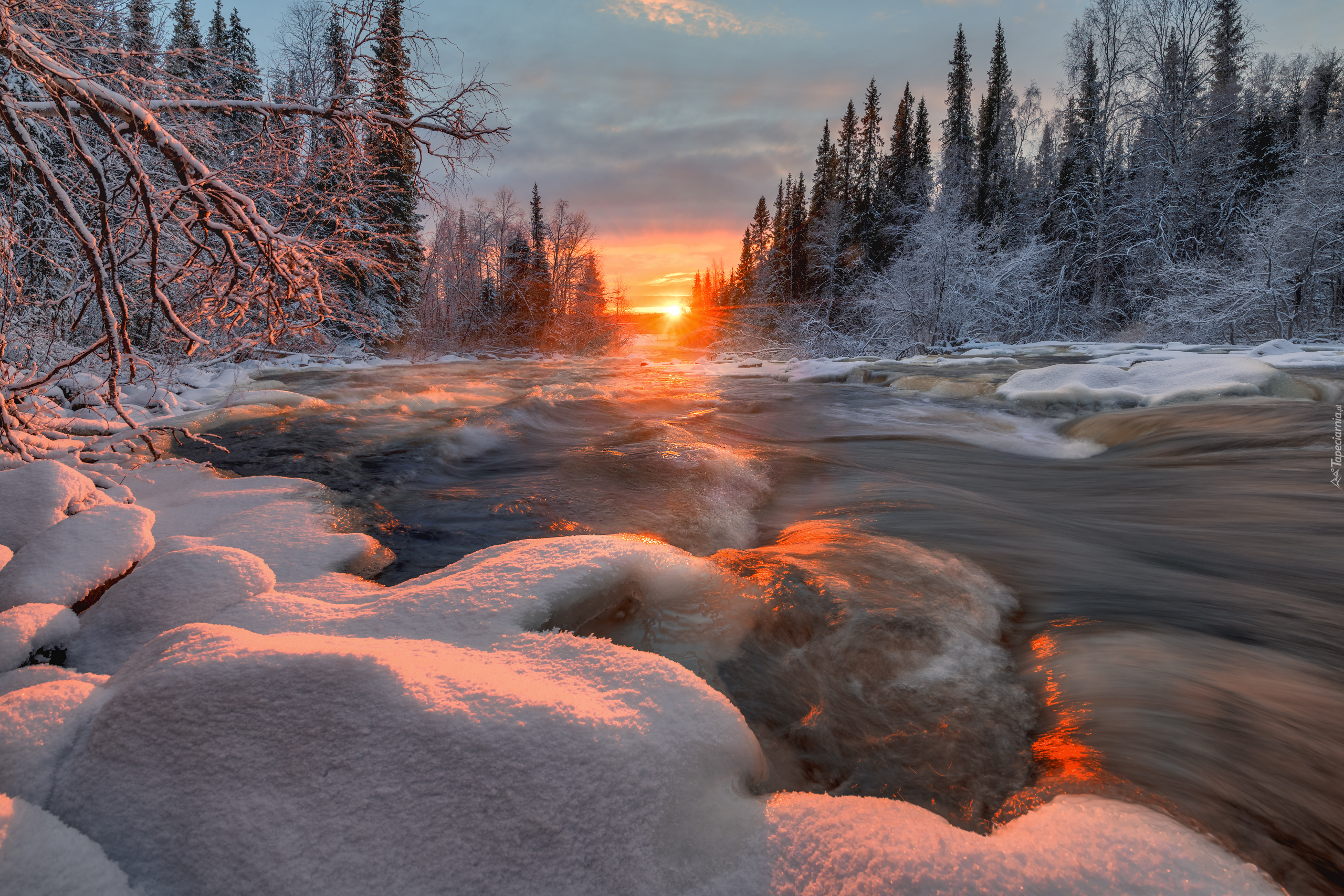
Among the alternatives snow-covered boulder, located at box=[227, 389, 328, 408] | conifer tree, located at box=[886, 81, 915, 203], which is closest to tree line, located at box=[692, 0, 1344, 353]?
conifer tree, located at box=[886, 81, 915, 203]

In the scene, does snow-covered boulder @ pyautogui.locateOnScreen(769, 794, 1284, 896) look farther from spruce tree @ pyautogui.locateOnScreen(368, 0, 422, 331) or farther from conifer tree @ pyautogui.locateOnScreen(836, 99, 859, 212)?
conifer tree @ pyautogui.locateOnScreen(836, 99, 859, 212)

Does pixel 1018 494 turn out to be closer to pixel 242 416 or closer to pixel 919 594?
pixel 919 594

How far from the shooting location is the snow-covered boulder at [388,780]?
104 centimetres

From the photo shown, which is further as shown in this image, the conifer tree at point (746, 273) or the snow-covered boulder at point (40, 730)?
the conifer tree at point (746, 273)

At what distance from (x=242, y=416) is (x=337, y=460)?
2.22 metres

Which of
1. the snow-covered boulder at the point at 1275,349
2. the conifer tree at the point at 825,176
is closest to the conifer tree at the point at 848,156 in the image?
the conifer tree at the point at 825,176

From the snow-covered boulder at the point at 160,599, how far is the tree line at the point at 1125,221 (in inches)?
759

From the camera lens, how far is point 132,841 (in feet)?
3.54

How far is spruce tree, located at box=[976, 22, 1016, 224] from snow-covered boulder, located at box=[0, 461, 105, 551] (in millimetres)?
35459

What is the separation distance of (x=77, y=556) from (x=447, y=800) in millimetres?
2196

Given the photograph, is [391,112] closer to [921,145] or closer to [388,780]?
[388,780]

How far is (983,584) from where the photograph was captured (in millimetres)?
2664

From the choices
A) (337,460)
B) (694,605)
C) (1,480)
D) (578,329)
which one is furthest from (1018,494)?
(578,329)

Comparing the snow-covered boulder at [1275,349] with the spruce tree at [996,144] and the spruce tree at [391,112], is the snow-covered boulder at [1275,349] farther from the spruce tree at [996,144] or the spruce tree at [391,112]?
the spruce tree at [996,144]
